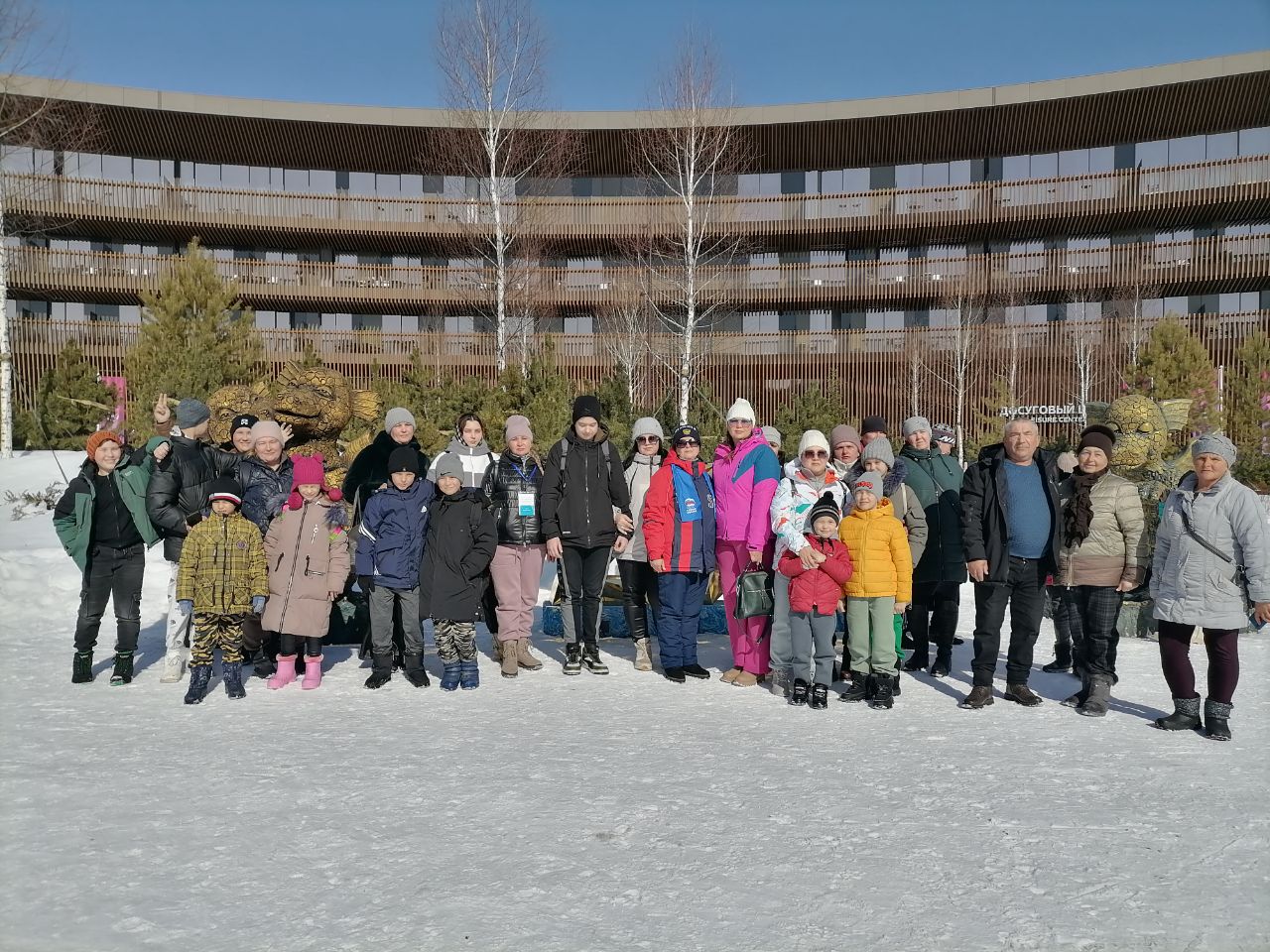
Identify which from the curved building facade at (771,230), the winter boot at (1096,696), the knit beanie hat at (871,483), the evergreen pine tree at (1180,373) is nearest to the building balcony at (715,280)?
the curved building facade at (771,230)

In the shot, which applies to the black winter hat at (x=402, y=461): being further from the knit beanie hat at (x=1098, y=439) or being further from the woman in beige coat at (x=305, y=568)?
the knit beanie hat at (x=1098, y=439)

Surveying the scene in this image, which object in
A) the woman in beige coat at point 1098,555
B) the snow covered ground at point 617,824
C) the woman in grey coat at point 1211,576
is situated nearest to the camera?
the snow covered ground at point 617,824

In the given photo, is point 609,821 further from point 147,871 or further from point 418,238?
point 418,238

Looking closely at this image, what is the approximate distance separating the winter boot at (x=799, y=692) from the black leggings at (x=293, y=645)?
330 cm

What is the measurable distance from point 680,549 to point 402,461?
2095 millimetres

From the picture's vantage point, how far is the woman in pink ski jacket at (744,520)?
20.9 feet

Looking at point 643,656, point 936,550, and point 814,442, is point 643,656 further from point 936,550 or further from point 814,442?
point 936,550

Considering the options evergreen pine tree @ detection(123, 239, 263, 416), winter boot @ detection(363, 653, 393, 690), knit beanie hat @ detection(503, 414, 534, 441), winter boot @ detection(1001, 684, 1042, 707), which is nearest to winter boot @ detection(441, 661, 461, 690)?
winter boot @ detection(363, 653, 393, 690)

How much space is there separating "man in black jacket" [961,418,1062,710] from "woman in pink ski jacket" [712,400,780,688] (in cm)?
135

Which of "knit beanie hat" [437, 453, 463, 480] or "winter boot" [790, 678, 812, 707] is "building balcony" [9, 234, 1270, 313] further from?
"winter boot" [790, 678, 812, 707]

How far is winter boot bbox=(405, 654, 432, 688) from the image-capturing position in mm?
Result: 6270

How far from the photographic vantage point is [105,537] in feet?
20.4

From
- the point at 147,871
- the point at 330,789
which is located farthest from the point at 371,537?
the point at 147,871

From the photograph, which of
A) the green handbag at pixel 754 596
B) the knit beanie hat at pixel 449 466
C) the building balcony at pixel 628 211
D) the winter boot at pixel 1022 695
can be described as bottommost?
the winter boot at pixel 1022 695
